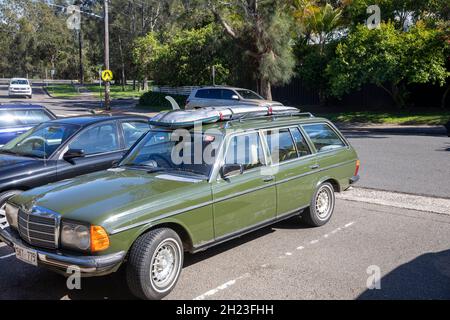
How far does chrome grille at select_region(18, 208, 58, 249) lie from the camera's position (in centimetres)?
427

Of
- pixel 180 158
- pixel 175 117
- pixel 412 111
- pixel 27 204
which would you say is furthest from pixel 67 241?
pixel 412 111

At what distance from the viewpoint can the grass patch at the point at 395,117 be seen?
64.5ft

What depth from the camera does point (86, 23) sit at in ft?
235

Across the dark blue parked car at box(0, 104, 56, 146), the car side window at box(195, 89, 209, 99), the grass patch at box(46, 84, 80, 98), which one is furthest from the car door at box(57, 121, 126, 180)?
the grass patch at box(46, 84, 80, 98)

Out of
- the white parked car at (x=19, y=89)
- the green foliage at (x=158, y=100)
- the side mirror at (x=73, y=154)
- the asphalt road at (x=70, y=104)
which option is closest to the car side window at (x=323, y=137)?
the side mirror at (x=73, y=154)

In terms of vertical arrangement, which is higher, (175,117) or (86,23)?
(86,23)

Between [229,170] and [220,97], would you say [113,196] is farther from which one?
[220,97]

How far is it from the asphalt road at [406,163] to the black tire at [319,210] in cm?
247

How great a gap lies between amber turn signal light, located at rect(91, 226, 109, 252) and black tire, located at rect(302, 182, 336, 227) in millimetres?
3145

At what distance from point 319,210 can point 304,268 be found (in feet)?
5.26

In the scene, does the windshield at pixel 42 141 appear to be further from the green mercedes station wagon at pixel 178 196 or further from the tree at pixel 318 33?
the tree at pixel 318 33

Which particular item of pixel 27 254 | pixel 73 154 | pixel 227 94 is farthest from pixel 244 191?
pixel 227 94

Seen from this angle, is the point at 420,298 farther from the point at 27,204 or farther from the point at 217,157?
the point at 27,204
